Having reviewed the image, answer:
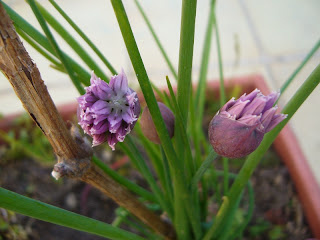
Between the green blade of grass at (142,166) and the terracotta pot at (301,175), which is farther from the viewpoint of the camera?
the terracotta pot at (301,175)

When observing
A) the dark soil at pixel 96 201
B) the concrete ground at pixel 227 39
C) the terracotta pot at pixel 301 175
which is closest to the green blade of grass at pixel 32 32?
the dark soil at pixel 96 201

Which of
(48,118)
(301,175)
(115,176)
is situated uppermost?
(48,118)

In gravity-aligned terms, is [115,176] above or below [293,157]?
above

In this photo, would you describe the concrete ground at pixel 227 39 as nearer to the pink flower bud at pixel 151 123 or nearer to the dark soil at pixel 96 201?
the dark soil at pixel 96 201

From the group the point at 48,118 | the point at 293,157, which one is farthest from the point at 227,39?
the point at 48,118

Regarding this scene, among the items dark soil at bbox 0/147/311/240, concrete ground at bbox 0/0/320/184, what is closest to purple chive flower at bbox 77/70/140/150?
dark soil at bbox 0/147/311/240

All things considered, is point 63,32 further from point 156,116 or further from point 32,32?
point 156,116

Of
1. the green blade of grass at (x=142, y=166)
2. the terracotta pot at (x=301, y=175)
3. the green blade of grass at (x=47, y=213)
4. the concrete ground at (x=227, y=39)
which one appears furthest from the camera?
the concrete ground at (x=227, y=39)
